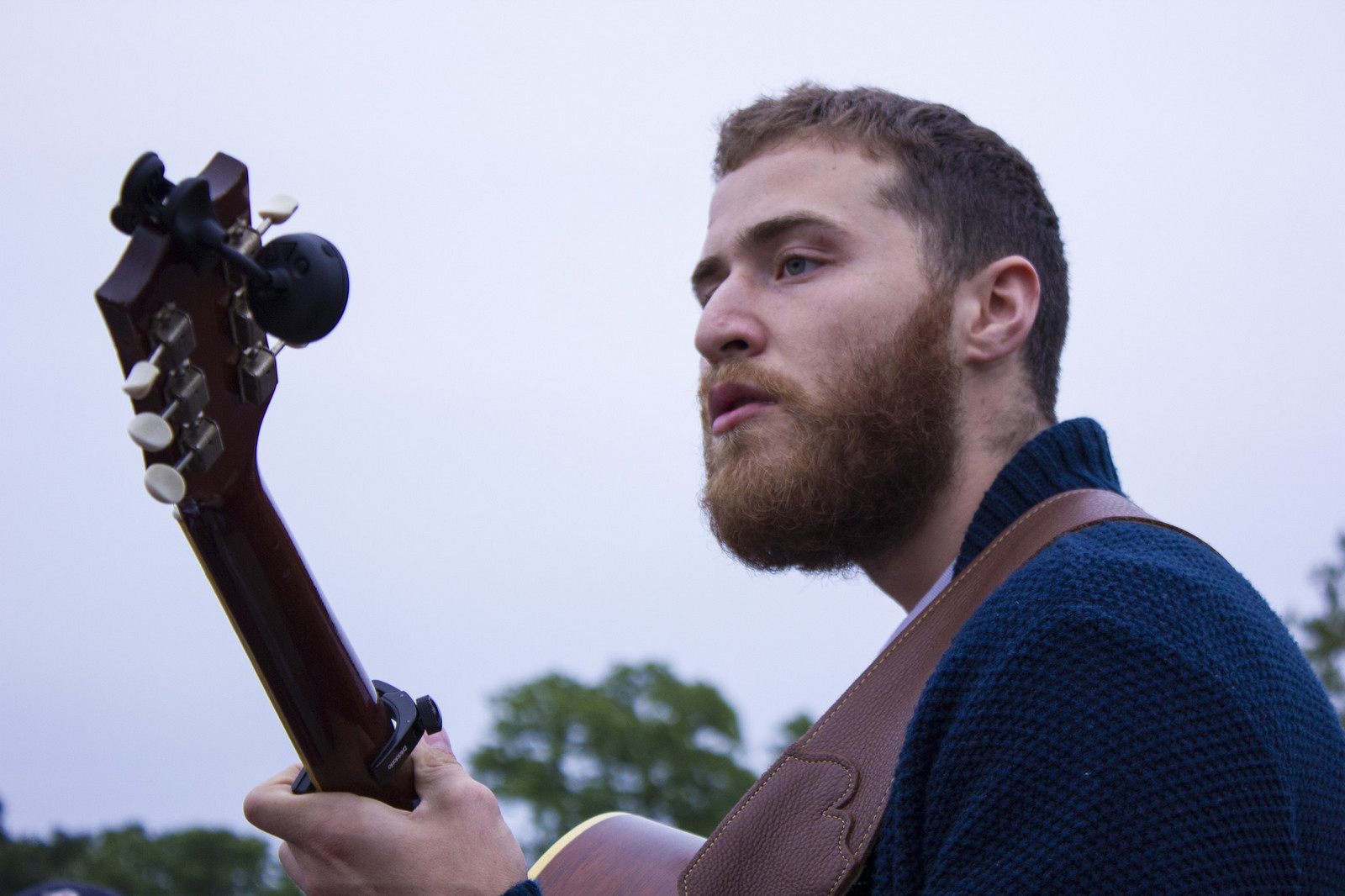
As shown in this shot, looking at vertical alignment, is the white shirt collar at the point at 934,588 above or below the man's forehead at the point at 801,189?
below

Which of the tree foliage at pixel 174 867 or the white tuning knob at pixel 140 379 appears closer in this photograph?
the white tuning knob at pixel 140 379

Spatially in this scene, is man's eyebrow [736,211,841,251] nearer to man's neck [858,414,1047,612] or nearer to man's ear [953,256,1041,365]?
man's ear [953,256,1041,365]

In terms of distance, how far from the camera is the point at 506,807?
91.4ft

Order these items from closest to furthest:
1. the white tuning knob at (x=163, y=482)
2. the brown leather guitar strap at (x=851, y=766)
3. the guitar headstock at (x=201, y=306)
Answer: the guitar headstock at (x=201, y=306) → the white tuning knob at (x=163, y=482) → the brown leather guitar strap at (x=851, y=766)

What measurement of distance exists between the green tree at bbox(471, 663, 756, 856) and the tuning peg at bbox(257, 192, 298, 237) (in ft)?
85.2

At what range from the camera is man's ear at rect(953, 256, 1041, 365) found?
300 centimetres

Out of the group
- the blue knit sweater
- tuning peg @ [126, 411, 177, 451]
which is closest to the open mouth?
the blue knit sweater

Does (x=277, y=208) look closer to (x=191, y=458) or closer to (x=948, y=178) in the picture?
(x=191, y=458)

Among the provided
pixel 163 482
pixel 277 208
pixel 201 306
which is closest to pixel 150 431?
pixel 163 482

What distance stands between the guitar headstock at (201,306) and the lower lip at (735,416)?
1336 mm

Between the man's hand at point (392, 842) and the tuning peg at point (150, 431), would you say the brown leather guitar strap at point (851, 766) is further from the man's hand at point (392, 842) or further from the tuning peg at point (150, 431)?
the tuning peg at point (150, 431)

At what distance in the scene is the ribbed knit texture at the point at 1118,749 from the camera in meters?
1.60

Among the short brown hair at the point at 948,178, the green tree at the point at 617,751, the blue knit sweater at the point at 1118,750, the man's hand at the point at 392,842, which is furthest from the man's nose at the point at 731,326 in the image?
the green tree at the point at 617,751

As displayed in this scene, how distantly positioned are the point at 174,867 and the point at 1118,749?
119ft
